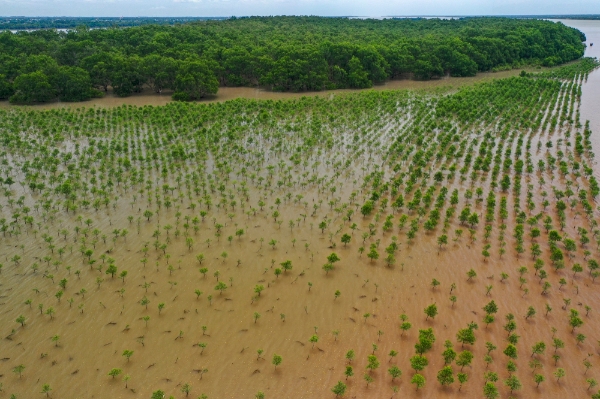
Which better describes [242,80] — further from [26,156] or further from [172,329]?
[172,329]

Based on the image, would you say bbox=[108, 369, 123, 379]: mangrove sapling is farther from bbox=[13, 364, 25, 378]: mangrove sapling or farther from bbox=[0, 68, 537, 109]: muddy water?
bbox=[0, 68, 537, 109]: muddy water

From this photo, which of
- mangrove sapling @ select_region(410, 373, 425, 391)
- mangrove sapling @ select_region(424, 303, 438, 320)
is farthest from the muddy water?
mangrove sapling @ select_region(410, 373, 425, 391)

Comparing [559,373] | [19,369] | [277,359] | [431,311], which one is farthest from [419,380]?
[19,369]

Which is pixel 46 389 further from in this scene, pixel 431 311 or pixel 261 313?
pixel 431 311

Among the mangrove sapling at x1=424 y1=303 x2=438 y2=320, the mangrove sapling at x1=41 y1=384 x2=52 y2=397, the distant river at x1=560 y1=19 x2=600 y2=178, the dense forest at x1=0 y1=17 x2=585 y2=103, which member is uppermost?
the dense forest at x1=0 y1=17 x2=585 y2=103

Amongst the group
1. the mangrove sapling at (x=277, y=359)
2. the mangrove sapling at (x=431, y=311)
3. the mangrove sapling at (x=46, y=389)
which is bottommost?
the mangrove sapling at (x=46, y=389)

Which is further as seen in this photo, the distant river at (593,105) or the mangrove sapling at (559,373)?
the distant river at (593,105)

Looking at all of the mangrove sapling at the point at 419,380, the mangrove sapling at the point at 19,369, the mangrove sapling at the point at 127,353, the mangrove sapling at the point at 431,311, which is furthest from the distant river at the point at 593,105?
the mangrove sapling at the point at 19,369

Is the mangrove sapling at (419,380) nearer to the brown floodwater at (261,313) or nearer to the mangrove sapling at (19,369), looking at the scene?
the brown floodwater at (261,313)
